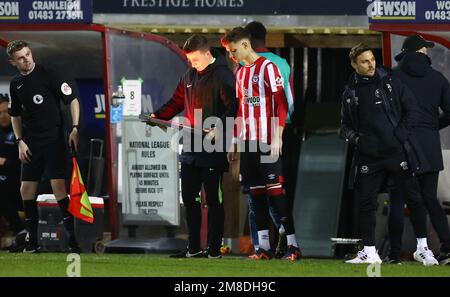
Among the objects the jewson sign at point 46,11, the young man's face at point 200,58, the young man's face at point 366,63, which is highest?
the jewson sign at point 46,11

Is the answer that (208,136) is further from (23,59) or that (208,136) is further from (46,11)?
(46,11)

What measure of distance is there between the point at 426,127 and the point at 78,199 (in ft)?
12.0

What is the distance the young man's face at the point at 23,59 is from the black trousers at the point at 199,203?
1.88 meters

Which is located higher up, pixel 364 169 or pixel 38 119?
pixel 38 119

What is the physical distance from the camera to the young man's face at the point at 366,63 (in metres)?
12.7

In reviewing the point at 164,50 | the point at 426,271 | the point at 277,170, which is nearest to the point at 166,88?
the point at 164,50

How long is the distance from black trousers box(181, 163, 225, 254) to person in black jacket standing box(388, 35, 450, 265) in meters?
1.54

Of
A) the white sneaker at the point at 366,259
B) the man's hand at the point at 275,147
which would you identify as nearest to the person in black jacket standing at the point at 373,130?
the white sneaker at the point at 366,259

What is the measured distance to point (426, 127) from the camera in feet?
43.2

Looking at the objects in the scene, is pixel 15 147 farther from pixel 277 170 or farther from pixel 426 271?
pixel 426 271

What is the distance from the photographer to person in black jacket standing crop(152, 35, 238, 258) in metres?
13.6

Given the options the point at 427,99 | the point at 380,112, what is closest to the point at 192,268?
the point at 380,112

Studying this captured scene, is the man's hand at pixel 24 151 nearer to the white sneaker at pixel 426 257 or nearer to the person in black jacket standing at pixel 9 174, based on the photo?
the person in black jacket standing at pixel 9 174

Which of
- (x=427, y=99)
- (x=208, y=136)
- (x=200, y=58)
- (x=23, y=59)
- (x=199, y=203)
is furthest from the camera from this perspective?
(x=23, y=59)
